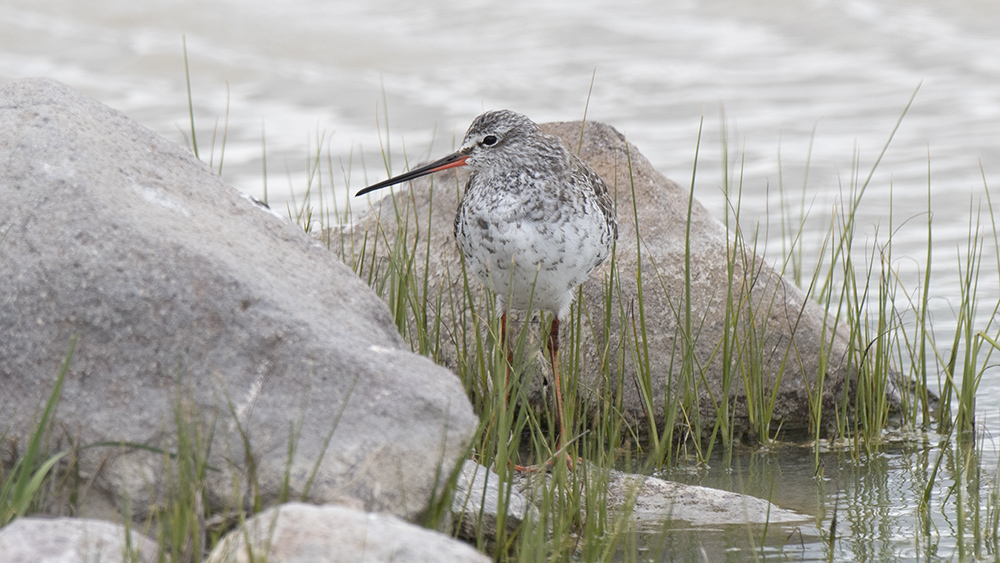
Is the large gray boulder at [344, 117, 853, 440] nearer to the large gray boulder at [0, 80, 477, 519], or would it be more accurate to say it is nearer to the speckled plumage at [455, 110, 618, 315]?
the speckled plumage at [455, 110, 618, 315]

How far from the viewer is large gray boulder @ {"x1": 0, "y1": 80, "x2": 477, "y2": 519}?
3277mm

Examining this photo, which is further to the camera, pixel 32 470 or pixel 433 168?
pixel 433 168

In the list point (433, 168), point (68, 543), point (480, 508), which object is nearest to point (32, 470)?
point (68, 543)

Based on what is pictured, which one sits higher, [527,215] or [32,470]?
[527,215]

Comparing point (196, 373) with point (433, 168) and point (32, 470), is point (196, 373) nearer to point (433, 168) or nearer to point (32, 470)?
point (32, 470)

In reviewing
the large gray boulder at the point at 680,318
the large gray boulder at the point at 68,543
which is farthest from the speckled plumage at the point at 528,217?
the large gray boulder at the point at 68,543

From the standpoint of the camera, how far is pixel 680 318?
5871mm

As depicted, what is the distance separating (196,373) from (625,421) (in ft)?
6.96

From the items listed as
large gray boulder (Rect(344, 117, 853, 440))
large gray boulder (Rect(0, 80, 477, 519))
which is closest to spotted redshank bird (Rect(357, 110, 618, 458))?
large gray boulder (Rect(344, 117, 853, 440))

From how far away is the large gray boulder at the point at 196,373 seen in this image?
10.8 feet

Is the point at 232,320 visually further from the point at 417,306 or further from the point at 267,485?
the point at 417,306

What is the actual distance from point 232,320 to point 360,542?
0.93 metres

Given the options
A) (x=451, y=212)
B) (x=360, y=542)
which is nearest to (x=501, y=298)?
(x=451, y=212)

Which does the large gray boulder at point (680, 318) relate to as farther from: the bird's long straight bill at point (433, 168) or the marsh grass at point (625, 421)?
the bird's long straight bill at point (433, 168)
